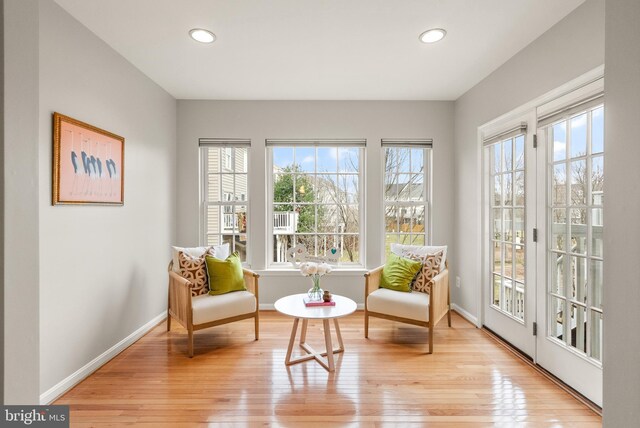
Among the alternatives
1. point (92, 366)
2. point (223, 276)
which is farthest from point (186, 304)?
point (92, 366)

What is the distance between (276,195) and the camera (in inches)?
160

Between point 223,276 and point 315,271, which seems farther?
point 223,276

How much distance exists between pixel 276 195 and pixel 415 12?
249 cm

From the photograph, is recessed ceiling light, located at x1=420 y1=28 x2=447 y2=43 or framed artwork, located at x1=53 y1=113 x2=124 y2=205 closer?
framed artwork, located at x1=53 y1=113 x2=124 y2=205

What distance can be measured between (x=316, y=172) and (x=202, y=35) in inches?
78.5

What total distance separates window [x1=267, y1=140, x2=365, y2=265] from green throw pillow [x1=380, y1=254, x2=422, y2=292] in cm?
74

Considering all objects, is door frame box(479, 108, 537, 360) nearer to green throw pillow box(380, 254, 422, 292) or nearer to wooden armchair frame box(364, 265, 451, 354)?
wooden armchair frame box(364, 265, 451, 354)

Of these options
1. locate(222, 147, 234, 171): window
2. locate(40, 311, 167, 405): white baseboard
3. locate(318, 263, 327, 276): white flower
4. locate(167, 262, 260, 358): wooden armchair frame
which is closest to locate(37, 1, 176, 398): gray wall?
locate(40, 311, 167, 405): white baseboard

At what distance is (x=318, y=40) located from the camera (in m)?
2.54

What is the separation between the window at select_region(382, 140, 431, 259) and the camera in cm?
407

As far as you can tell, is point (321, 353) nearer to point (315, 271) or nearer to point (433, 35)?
point (315, 271)

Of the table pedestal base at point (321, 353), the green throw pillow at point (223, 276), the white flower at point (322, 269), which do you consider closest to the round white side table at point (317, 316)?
the table pedestal base at point (321, 353)

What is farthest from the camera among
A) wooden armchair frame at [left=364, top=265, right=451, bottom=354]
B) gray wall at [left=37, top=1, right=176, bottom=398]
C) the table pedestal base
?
wooden armchair frame at [left=364, top=265, right=451, bottom=354]

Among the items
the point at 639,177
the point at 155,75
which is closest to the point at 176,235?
the point at 155,75
